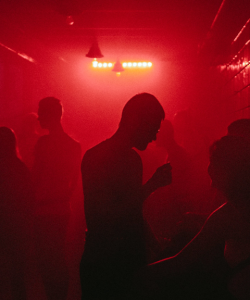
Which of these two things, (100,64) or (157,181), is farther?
(100,64)

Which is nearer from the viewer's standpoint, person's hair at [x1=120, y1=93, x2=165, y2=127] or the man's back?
the man's back

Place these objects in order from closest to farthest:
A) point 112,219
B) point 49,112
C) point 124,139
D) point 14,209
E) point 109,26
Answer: point 112,219 → point 124,139 → point 14,209 → point 49,112 → point 109,26

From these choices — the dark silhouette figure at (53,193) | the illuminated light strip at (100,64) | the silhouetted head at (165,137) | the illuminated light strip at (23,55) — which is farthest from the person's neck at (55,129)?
the illuminated light strip at (100,64)

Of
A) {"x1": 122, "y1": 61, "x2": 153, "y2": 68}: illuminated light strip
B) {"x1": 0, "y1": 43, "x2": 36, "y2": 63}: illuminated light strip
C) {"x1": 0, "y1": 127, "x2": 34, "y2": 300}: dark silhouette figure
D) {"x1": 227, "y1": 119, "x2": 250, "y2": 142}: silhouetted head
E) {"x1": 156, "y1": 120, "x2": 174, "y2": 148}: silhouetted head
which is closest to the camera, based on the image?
{"x1": 227, "y1": 119, "x2": 250, "y2": 142}: silhouetted head

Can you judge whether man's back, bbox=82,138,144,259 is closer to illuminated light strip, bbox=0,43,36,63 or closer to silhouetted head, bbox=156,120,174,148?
silhouetted head, bbox=156,120,174,148

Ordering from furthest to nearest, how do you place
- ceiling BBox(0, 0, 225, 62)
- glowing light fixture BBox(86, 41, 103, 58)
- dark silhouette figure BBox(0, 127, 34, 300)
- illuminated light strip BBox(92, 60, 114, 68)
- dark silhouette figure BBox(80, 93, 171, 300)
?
1. illuminated light strip BBox(92, 60, 114, 68)
2. glowing light fixture BBox(86, 41, 103, 58)
3. ceiling BBox(0, 0, 225, 62)
4. dark silhouette figure BBox(0, 127, 34, 300)
5. dark silhouette figure BBox(80, 93, 171, 300)

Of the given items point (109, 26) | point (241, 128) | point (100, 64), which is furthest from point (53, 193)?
point (100, 64)

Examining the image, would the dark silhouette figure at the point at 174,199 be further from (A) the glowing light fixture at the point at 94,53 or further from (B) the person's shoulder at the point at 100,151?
(A) the glowing light fixture at the point at 94,53

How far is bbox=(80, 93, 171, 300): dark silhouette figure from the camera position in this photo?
1.58 metres

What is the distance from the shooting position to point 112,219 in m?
1.60

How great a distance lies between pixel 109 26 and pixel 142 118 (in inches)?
151

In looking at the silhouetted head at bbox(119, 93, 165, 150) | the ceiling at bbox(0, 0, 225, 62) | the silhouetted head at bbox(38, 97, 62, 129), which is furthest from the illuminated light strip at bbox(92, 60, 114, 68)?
the silhouetted head at bbox(119, 93, 165, 150)

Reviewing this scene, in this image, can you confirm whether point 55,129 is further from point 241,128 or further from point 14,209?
point 241,128

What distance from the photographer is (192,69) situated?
326 inches
